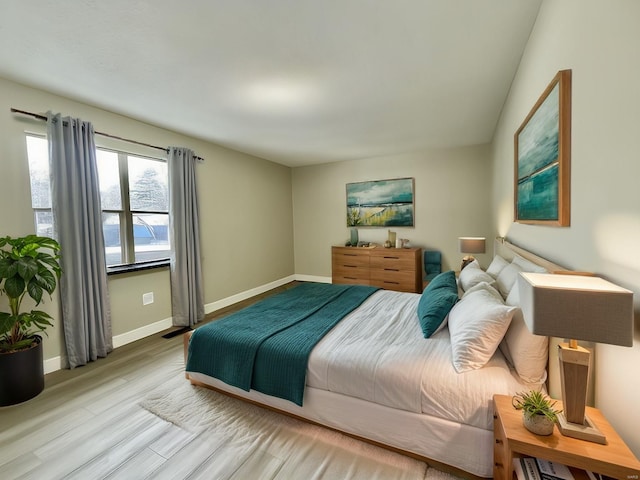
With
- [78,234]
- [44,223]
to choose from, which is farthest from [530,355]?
[44,223]

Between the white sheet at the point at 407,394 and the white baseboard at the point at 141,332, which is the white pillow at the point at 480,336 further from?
the white baseboard at the point at 141,332

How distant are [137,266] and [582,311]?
3825mm

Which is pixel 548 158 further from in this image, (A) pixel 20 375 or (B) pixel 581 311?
(A) pixel 20 375

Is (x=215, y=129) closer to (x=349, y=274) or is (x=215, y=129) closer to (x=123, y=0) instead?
(x=123, y=0)

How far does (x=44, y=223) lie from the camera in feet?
8.35

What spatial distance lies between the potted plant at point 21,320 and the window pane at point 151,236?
1.16m

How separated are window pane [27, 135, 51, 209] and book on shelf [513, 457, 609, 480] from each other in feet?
12.5

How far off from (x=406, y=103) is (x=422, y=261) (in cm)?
286

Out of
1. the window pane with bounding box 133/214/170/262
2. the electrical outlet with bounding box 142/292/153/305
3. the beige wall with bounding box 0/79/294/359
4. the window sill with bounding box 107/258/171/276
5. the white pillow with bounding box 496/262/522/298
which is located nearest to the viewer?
the white pillow with bounding box 496/262/522/298

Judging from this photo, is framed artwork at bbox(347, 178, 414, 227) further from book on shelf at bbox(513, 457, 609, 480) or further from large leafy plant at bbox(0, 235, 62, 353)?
Result: large leafy plant at bbox(0, 235, 62, 353)

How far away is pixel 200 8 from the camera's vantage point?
1.55m

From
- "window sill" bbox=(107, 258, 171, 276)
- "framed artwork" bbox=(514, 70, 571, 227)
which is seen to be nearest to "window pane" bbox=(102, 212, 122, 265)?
"window sill" bbox=(107, 258, 171, 276)

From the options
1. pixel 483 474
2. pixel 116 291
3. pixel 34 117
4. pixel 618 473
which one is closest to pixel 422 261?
pixel 483 474

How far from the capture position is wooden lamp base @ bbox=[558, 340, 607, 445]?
999 mm
